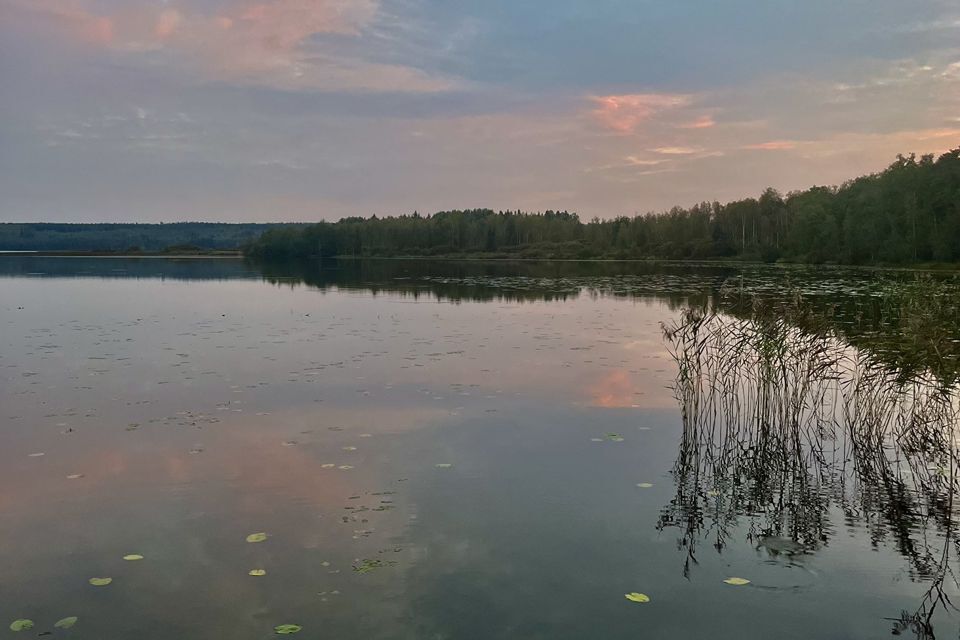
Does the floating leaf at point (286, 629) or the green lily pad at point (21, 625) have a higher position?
the green lily pad at point (21, 625)

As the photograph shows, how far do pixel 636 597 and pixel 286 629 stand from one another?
8.96ft

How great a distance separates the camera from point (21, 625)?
5117 millimetres

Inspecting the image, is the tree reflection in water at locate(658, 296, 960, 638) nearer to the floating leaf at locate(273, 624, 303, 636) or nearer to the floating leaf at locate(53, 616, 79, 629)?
the floating leaf at locate(273, 624, 303, 636)

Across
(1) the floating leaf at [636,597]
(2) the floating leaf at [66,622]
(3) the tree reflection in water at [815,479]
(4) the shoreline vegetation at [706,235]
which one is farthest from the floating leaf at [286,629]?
(4) the shoreline vegetation at [706,235]

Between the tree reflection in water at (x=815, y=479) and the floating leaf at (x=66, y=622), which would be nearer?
the floating leaf at (x=66, y=622)

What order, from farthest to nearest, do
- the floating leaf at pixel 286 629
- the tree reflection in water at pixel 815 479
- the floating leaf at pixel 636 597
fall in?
the tree reflection in water at pixel 815 479, the floating leaf at pixel 636 597, the floating leaf at pixel 286 629

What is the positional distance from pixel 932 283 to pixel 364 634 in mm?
11044

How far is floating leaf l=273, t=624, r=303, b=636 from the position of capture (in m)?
5.04

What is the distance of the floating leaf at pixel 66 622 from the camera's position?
16.8ft

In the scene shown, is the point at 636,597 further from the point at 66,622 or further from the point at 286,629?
the point at 66,622

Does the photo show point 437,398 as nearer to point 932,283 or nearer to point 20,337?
point 932,283

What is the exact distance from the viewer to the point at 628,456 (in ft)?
30.8

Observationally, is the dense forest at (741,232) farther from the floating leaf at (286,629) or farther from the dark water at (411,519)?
the floating leaf at (286,629)

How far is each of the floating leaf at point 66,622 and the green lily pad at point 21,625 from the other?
176 mm
